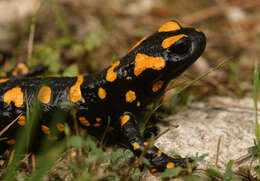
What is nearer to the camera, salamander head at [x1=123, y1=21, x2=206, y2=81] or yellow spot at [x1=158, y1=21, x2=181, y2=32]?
salamander head at [x1=123, y1=21, x2=206, y2=81]

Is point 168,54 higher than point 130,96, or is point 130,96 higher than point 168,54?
point 168,54

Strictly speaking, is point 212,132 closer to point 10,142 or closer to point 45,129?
point 45,129

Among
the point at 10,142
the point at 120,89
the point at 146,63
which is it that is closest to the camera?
the point at 146,63

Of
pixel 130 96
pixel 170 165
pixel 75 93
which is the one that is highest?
pixel 75 93

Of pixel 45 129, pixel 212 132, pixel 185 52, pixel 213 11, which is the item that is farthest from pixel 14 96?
pixel 213 11

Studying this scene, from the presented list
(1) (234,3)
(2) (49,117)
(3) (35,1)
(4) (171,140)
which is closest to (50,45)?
(3) (35,1)

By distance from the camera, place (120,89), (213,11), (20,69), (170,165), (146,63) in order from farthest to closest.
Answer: (213,11) → (20,69) → (120,89) → (146,63) → (170,165)

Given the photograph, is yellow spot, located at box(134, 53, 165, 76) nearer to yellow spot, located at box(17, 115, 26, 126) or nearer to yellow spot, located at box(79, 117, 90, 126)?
yellow spot, located at box(79, 117, 90, 126)

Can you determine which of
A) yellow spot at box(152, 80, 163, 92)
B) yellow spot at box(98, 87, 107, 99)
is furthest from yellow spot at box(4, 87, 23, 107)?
yellow spot at box(152, 80, 163, 92)
